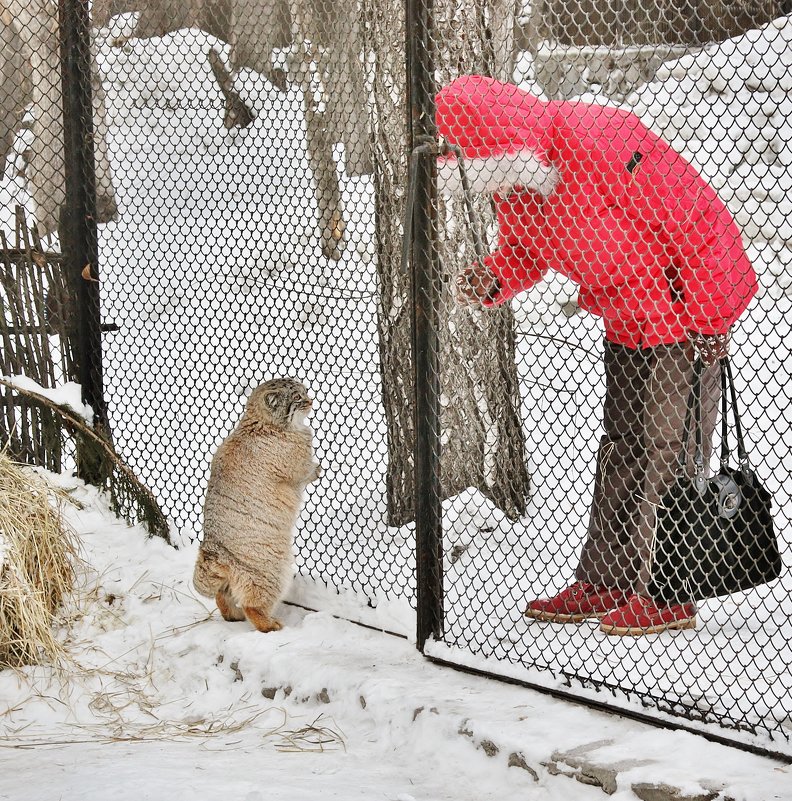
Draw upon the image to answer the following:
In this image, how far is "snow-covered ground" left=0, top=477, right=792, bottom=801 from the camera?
2.98m

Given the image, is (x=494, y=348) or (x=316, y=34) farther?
(x=316, y=34)

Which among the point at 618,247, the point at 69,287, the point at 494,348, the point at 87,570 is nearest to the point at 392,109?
the point at 494,348

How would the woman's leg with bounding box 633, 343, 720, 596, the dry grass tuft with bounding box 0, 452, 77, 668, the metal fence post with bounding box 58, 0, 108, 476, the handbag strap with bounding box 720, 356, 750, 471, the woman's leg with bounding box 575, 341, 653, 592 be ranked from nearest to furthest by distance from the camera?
the handbag strap with bounding box 720, 356, 750, 471 < the woman's leg with bounding box 633, 343, 720, 596 < the woman's leg with bounding box 575, 341, 653, 592 < the dry grass tuft with bounding box 0, 452, 77, 668 < the metal fence post with bounding box 58, 0, 108, 476

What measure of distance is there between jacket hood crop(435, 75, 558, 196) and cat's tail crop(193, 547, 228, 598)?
5.65 ft

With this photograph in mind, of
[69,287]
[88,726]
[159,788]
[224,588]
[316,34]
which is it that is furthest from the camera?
[316,34]

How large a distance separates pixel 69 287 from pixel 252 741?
8.60 feet

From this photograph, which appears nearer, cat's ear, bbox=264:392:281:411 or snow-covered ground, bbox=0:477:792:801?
snow-covered ground, bbox=0:477:792:801

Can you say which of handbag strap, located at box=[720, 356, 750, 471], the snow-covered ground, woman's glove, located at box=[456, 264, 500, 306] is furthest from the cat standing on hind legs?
handbag strap, located at box=[720, 356, 750, 471]

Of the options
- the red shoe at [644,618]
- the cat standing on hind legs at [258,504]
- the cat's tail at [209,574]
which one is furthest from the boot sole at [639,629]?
the cat's tail at [209,574]

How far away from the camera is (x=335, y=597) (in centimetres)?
432

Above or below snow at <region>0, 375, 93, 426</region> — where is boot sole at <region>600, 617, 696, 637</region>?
below

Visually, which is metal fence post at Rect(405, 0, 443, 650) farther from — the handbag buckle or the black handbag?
the handbag buckle

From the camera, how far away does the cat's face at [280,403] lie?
4301mm

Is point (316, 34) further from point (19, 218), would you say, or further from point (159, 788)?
point (159, 788)
